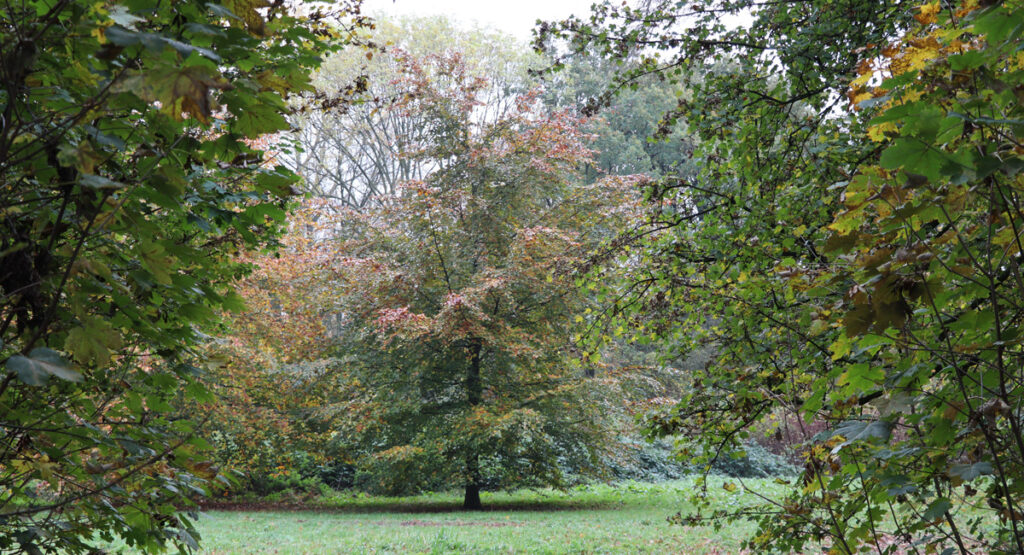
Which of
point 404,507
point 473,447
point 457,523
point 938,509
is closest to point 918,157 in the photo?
point 938,509

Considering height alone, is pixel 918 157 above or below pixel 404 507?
above

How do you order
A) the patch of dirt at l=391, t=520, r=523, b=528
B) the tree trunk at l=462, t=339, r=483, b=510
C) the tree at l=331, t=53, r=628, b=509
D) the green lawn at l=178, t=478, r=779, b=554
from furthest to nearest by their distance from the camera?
the tree trunk at l=462, t=339, r=483, b=510
the tree at l=331, t=53, r=628, b=509
the patch of dirt at l=391, t=520, r=523, b=528
the green lawn at l=178, t=478, r=779, b=554

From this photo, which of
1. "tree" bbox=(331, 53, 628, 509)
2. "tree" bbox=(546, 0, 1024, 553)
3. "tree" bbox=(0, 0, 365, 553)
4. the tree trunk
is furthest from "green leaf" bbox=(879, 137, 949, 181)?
the tree trunk

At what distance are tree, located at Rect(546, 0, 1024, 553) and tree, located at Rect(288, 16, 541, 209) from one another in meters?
15.6

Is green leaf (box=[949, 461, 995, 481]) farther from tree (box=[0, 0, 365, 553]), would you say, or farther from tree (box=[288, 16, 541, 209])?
tree (box=[288, 16, 541, 209])

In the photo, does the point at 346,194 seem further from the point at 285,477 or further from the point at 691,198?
the point at 691,198

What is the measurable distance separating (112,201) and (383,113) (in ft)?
65.0

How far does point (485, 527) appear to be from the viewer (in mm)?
9547

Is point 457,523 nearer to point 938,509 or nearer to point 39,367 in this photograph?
point 938,509

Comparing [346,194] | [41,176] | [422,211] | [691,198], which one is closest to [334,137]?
[346,194]

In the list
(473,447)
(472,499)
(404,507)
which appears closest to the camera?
(473,447)

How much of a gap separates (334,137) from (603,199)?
10.6 meters

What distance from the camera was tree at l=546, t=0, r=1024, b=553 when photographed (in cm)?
140

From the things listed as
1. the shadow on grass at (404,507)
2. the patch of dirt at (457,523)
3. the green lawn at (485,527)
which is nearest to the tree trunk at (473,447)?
the shadow on grass at (404,507)
